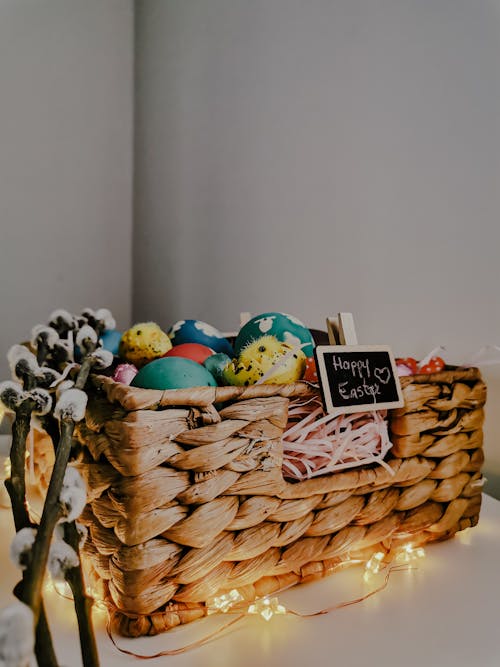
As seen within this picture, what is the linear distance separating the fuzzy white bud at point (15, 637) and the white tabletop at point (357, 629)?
0.20 meters

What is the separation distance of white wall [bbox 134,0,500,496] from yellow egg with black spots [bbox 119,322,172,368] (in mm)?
486

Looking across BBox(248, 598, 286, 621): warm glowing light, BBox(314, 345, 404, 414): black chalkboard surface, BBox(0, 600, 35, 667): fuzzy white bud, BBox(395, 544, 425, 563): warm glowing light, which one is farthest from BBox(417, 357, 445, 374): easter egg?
BBox(0, 600, 35, 667): fuzzy white bud

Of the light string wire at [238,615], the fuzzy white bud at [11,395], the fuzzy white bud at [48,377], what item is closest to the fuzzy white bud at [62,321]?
the fuzzy white bud at [48,377]

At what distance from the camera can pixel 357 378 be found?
65 cm

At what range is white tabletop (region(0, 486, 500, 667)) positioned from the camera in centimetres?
50

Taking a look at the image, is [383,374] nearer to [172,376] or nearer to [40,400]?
[172,376]

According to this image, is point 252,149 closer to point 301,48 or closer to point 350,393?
point 301,48

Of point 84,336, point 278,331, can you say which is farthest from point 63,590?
point 278,331

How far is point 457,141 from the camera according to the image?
3.19 feet

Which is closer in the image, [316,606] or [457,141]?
[316,606]

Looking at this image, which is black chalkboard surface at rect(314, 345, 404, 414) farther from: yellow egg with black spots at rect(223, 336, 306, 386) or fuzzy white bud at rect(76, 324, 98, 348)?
fuzzy white bud at rect(76, 324, 98, 348)

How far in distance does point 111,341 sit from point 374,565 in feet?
2.00

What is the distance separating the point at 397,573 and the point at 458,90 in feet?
2.78

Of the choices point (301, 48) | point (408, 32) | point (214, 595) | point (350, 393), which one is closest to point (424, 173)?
point (408, 32)
